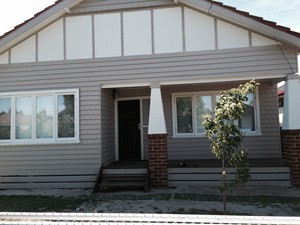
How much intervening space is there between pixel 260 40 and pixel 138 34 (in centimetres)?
338

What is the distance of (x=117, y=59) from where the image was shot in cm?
834

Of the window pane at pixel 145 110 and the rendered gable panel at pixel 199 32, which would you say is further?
the window pane at pixel 145 110

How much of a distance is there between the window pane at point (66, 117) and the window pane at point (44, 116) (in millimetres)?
273

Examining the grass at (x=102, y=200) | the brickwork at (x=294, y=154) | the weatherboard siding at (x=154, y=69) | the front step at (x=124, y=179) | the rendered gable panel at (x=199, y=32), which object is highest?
the rendered gable panel at (x=199, y=32)

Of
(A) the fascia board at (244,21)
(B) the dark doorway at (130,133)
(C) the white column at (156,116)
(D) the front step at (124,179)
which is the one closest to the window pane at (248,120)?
(A) the fascia board at (244,21)

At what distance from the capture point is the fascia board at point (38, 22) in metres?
8.20

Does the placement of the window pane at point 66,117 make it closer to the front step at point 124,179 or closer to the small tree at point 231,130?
the front step at point 124,179

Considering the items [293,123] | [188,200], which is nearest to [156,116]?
[188,200]

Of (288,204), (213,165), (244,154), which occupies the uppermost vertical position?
(244,154)

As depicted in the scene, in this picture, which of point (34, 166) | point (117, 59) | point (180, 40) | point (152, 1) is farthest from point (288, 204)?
point (34, 166)

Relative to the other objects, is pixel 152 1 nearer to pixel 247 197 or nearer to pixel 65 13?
pixel 65 13

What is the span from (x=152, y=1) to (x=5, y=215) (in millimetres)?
6748

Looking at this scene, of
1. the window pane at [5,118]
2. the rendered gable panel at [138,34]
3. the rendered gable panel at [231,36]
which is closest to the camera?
the rendered gable panel at [231,36]

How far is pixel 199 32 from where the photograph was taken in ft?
26.5
